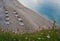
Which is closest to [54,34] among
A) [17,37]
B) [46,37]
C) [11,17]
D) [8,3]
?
[46,37]

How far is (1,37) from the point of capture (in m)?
5.64

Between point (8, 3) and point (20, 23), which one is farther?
point (8, 3)

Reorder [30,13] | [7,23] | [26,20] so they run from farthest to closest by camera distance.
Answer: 1. [30,13]
2. [26,20]
3. [7,23]

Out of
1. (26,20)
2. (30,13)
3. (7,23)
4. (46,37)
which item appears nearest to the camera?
(46,37)

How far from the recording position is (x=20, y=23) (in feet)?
A: 34.4

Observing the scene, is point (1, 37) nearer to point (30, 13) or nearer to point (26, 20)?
point (26, 20)

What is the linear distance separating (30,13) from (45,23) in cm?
166

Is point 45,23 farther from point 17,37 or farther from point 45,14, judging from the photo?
point 17,37

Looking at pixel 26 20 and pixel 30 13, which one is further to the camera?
pixel 30 13

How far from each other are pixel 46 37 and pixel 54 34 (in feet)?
0.71

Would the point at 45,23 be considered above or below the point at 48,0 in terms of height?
below

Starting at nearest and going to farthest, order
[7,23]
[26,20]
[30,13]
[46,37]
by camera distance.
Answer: [46,37]
[7,23]
[26,20]
[30,13]

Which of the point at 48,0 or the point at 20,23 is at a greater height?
the point at 48,0


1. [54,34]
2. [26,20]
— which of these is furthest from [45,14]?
[54,34]
